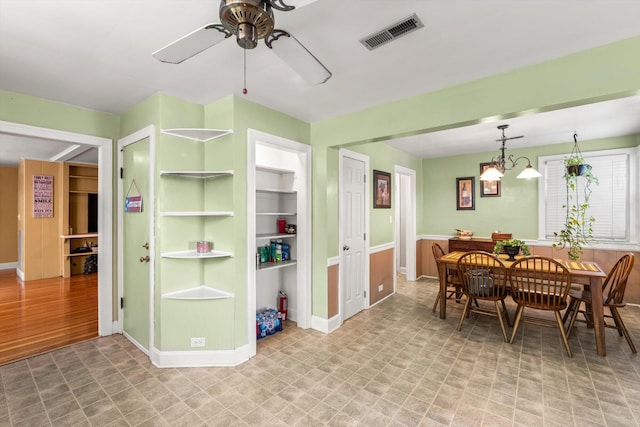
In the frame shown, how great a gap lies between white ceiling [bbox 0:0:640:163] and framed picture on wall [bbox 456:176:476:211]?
2825mm

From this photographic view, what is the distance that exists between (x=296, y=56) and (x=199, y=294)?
225 centimetres

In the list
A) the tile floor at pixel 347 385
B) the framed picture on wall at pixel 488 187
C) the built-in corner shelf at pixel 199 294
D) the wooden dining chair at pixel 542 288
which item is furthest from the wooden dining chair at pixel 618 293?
the built-in corner shelf at pixel 199 294

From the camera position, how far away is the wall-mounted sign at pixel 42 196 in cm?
579

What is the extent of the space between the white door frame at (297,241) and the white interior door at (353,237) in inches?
19.0

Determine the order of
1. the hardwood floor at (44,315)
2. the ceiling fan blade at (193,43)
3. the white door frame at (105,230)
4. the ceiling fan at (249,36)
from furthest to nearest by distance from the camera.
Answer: the white door frame at (105,230) → the hardwood floor at (44,315) → the ceiling fan blade at (193,43) → the ceiling fan at (249,36)

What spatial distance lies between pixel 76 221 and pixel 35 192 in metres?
0.90

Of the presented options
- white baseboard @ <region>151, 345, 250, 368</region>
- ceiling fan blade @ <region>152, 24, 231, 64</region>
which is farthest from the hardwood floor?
ceiling fan blade @ <region>152, 24, 231, 64</region>

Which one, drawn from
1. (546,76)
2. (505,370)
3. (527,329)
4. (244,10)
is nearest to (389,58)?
(546,76)

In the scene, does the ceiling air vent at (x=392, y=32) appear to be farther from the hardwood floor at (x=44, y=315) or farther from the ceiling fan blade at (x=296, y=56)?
the hardwood floor at (x=44, y=315)

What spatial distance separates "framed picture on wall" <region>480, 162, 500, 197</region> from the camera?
5449 millimetres

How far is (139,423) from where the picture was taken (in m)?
1.94

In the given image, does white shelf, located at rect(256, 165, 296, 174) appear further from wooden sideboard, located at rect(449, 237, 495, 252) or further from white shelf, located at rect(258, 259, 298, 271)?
wooden sideboard, located at rect(449, 237, 495, 252)

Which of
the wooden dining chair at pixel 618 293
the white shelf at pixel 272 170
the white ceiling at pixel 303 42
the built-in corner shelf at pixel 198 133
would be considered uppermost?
the white ceiling at pixel 303 42

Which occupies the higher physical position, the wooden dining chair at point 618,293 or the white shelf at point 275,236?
the white shelf at point 275,236
